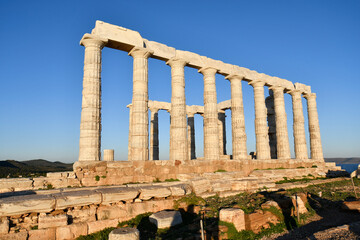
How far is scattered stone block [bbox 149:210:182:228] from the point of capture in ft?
26.6

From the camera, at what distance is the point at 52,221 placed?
24.3 ft

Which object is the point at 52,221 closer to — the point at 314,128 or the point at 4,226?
the point at 4,226

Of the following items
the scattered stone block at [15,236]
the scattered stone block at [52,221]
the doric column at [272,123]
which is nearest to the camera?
the scattered stone block at [15,236]

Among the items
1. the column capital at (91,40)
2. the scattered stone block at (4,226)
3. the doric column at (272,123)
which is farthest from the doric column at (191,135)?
the scattered stone block at (4,226)

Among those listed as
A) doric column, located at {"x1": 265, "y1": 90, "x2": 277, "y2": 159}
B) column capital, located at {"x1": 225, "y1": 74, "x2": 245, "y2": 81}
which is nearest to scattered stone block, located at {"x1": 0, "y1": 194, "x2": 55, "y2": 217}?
column capital, located at {"x1": 225, "y1": 74, "x2": 245, "y2": 81}

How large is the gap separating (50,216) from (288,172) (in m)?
19.1

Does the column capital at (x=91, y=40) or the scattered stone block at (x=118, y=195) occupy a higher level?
the column capital at (x=91, y=40)

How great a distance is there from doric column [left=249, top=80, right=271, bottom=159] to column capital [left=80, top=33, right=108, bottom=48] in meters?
15.4

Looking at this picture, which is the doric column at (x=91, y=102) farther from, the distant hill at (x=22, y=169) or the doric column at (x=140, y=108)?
the distant hill at (x=22, y=169)

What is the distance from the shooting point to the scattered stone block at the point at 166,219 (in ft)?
26.6

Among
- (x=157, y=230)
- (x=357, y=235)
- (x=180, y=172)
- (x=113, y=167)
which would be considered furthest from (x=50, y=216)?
(x=180, y=172)

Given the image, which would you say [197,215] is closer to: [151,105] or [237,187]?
[237,187]

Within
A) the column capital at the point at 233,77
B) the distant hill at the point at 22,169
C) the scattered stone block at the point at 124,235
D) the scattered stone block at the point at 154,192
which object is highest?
the column capital at the point at 233,77

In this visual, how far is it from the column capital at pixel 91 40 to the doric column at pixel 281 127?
1881 centimetres
